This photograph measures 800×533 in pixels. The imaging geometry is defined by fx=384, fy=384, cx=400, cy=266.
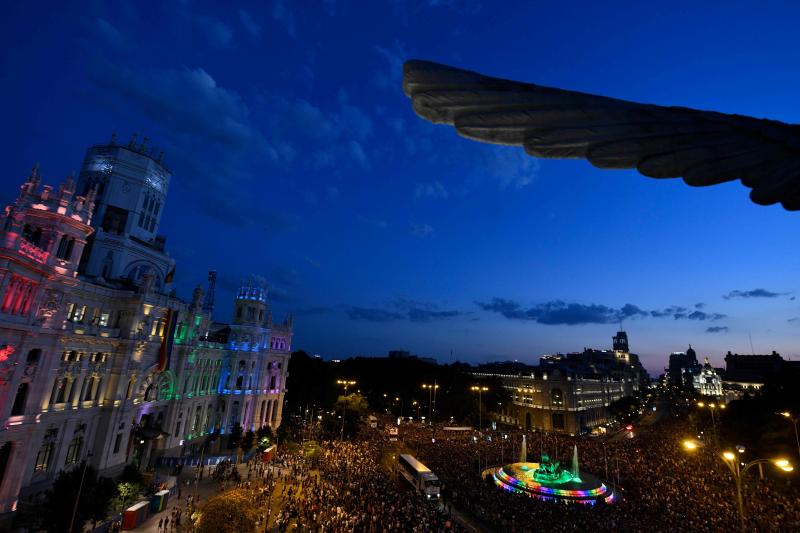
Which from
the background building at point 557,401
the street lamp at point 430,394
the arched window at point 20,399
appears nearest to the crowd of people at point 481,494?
the arched window at point 20,399

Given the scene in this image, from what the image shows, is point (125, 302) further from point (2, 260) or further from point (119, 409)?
point (2, 260)

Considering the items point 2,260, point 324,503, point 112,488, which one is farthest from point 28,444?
point 324,503

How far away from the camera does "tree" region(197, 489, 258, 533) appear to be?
57.1 ft

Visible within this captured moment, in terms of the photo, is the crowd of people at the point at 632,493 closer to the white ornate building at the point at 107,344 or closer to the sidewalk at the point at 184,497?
the sidewalk at the point at 184,497

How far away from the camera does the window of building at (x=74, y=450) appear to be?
30459 millimetres

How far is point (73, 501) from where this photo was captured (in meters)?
20.8

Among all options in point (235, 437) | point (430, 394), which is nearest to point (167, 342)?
point (235, 437)

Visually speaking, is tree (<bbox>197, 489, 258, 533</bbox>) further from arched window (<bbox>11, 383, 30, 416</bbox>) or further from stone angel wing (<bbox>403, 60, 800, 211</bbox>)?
stone angel wing (<bbox>403, 60, 800, 211</bbox>)

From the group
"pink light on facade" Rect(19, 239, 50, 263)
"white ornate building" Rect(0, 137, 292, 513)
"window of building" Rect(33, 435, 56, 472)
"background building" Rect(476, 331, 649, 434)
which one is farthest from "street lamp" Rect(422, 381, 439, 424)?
"pink light on facade" Rect(19, 239, 50, 263)

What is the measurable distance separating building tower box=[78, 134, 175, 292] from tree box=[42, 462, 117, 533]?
25.2 metres

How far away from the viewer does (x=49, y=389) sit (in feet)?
92.2

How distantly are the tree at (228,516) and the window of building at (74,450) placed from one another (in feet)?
69.8

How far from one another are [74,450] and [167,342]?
11179 millimetres

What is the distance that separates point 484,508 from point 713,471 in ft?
90.1
